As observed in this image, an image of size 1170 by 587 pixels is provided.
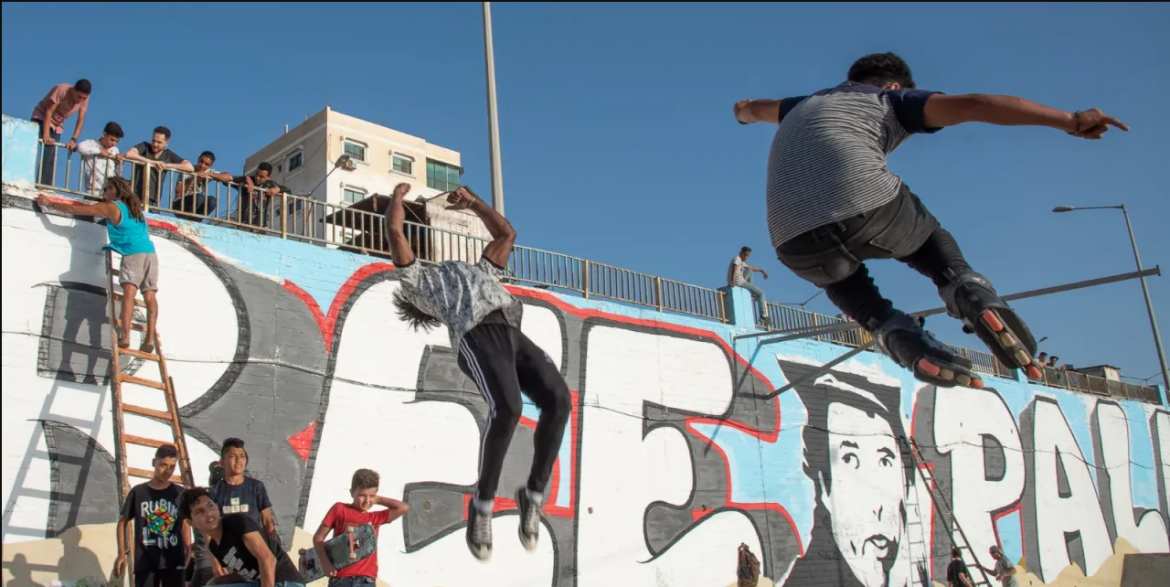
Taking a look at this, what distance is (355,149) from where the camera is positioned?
35906 mm

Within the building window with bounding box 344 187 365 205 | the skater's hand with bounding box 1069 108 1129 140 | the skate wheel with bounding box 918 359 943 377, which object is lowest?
the skate wheel with bounding box 918 359 943 377

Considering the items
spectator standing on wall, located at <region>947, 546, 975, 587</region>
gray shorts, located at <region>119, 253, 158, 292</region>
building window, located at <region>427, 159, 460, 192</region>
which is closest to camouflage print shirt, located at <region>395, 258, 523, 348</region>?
gray shorts, located at <region>119, 253, 158, 292</region>

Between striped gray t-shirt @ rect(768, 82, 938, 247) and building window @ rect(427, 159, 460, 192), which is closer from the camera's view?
striped gray t-shirt @ rect(768, 82, 938, 247)

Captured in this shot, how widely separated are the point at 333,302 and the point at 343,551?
17.7ft

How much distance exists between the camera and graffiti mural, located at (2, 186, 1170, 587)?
27.5 ft

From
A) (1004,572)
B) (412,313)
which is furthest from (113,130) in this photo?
(1004,572)

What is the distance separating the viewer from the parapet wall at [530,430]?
836cm

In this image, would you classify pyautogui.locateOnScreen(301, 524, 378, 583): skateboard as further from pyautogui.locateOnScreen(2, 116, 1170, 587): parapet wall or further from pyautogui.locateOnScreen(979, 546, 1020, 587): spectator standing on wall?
pyautogui.locateOnScreen(979, 546, 1020, 587): spectator standing on wall

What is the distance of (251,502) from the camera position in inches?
230

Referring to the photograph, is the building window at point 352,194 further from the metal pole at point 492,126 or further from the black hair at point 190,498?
the black hair at point 190,498

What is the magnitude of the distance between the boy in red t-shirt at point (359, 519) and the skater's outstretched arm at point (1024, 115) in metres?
3.86

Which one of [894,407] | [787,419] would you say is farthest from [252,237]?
[894,407]

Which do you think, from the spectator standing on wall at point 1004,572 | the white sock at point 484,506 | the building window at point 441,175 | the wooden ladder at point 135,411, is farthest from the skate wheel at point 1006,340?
the building window at point 441,175

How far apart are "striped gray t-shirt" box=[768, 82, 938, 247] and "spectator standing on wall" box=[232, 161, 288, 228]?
763 centimetres
